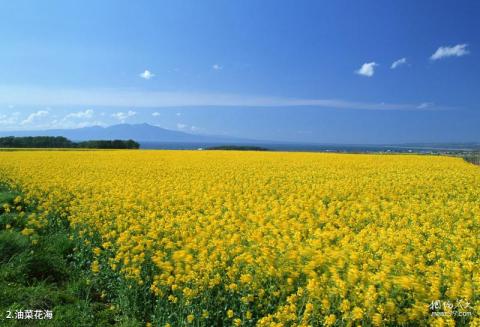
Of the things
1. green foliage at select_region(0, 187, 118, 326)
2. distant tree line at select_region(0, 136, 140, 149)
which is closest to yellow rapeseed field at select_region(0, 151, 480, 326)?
green foliage at select_region(0, 187, 118, 326)

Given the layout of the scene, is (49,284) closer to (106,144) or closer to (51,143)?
(106,144)

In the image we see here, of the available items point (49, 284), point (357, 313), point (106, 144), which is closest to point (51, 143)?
point (106, 144)

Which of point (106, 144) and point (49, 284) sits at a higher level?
point (106, 144)

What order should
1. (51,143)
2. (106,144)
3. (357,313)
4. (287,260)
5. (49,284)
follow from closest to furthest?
(357,313), (287,260), (49,284), (51,143), (106,144)

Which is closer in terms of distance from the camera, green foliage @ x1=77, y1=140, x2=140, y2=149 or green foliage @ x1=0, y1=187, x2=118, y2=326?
green foliage @ x1=0, y1=187, x2=118, y2=326

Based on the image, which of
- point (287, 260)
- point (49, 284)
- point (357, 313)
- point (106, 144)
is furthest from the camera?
point (106, 144)

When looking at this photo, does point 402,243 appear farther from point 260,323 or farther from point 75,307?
point 75,307

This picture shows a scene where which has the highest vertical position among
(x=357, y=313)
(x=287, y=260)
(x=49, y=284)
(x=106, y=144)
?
(x=106, y=144)

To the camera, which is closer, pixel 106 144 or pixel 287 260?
pixel 287 260

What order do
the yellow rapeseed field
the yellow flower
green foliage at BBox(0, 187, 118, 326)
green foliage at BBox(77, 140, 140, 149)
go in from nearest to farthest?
the yellow flower < the yellow rapeseed field < green foliage at BBox(0, 187, 118, 326) < green foliage at BBox(77, 140, 140, 149)

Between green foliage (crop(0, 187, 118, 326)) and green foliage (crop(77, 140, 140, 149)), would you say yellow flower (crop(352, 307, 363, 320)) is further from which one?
green foliage (crop(77, 140, 140, 149))

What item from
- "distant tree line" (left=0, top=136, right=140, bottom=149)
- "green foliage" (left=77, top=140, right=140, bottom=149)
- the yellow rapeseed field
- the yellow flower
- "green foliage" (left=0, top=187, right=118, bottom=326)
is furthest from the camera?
"green foliage" (left=77, top=140, right=140, bottom=149)

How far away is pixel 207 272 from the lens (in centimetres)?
511

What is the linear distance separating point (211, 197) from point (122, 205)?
2.07 m
